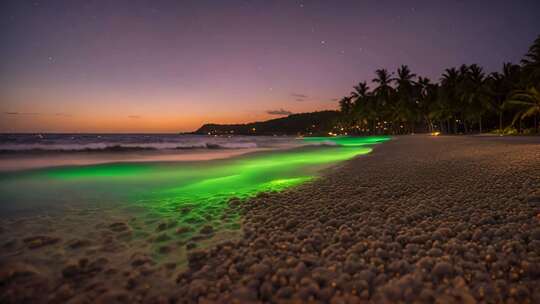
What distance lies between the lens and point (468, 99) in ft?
129

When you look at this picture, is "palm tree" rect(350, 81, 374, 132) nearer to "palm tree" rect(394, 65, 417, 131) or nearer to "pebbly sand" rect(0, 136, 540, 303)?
"palm tree" rect(394, 65, 417, 131)

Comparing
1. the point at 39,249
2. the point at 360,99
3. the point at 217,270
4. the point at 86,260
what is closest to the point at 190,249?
the point at 217,270

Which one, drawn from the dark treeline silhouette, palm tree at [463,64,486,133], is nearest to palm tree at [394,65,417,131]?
the dark treeline silhouette

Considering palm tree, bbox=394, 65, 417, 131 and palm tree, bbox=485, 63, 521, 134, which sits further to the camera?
palm tree, bbox=394, 65, 417, 131

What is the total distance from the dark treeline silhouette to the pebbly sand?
33075 millimetres

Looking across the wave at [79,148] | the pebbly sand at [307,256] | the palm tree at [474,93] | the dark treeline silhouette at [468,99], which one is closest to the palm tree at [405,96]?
the dark treeline silhouette at [468,99]

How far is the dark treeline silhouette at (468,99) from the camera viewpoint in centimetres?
3117

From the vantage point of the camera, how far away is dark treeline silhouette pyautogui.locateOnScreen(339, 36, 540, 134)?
31166mm

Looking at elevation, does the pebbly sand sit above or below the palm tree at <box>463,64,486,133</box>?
below

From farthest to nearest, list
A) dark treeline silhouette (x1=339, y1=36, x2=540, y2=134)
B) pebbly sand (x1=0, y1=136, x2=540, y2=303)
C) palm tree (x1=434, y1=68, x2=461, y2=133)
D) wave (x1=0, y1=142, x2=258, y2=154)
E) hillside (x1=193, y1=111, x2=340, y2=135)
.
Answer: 1. hillside (x1=193, y1=111, x2=340, y2=135)
2. palm tree (x1=434, y1=68, x2=461, y2=133)
3. dark treeline silhouette (x1=339, y1=36, x2=540, y2=134)
4. wave (x1=0, y1=142, x2=258, y2=154)
5. pebbly sand (x1=0, y1=136, x2=540, y2=303)

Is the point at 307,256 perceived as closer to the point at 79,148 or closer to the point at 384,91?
the point at 79,148

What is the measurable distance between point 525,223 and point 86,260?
15.8 ft

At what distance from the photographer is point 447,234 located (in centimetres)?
284

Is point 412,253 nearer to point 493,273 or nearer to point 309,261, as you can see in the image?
point 493,273
